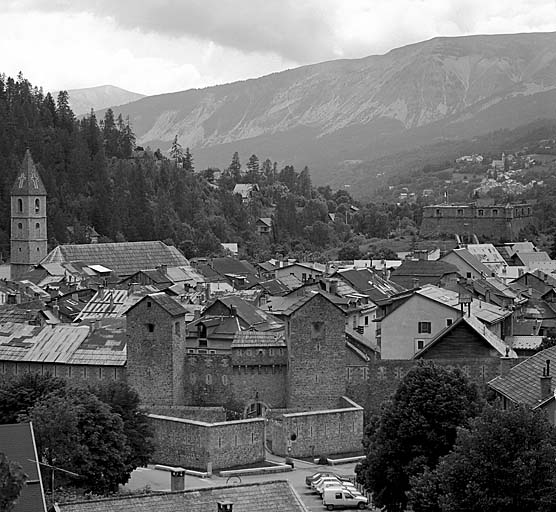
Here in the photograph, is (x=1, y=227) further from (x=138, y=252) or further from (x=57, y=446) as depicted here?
(x=57, y=446)

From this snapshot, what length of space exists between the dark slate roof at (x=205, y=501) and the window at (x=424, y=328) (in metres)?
36.4

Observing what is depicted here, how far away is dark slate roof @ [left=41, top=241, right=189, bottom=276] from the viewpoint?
386ft

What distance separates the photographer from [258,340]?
194 ft

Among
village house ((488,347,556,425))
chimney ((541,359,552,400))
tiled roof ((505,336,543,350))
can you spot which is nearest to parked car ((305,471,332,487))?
village house ((488,347,556,425))

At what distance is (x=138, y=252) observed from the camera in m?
124

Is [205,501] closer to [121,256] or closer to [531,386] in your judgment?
[531,386]

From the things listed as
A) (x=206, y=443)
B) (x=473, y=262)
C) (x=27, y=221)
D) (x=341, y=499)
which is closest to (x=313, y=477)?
(x=341, y=499)

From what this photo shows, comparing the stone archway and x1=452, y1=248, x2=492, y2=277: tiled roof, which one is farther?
x1=452, y1=248, x2=492, y2=277: tiled roof

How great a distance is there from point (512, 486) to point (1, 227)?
108m

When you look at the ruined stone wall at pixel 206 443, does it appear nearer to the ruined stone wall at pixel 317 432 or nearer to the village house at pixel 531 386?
the ruined stone wall at pixel 317 432

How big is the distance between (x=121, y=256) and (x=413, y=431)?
80732 millimetres

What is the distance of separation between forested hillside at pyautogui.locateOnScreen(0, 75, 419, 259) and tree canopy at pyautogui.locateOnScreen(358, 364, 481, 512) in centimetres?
9495

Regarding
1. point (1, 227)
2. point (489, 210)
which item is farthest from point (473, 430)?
point (489, 210)

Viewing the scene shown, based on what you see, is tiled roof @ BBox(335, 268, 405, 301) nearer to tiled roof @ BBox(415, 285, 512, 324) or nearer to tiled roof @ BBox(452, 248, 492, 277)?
tiled roof @ BBox(415, 285, 512, 324)
